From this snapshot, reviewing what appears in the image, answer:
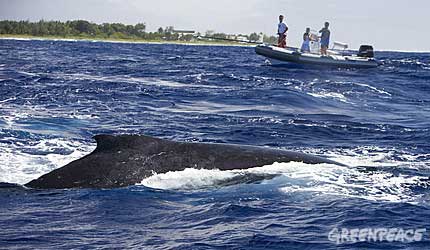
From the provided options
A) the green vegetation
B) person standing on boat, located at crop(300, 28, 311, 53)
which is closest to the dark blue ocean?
person standing on boat, located at crop(300, 28, 311, 53)

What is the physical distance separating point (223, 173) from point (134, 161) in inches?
53.2

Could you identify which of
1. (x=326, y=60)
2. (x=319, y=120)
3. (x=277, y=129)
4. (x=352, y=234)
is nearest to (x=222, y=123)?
(x=277, y=129)

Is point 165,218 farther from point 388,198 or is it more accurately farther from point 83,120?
point 83,120

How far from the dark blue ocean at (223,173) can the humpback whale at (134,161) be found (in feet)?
0.58

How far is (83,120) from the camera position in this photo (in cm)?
1928

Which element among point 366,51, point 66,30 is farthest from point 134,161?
point 66,30

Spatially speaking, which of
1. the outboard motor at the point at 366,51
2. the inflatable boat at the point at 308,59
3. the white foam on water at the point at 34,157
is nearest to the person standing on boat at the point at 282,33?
the inflatable boat at the point at 308,59

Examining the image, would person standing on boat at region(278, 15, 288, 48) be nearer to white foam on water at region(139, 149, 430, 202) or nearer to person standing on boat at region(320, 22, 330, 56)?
person standing on boat at region(320, 22, 330, 56)

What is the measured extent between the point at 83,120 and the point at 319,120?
6972 millimetres

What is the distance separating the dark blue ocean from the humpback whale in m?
0.18

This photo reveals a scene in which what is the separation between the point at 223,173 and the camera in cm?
1023

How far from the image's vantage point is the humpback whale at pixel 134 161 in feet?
32.6

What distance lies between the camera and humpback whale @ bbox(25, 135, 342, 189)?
32.6ft

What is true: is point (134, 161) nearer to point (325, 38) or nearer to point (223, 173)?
point (223, 173)
